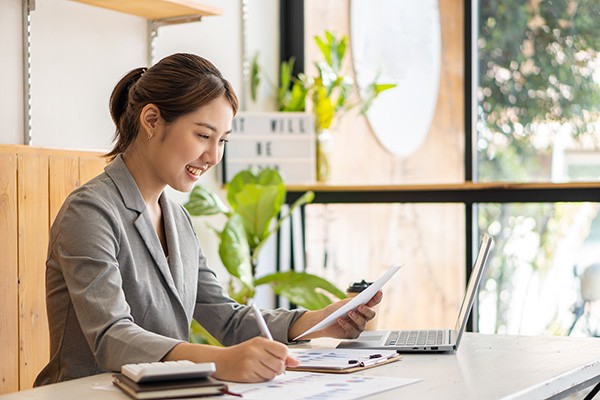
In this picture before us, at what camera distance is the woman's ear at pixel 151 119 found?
7.09 feet

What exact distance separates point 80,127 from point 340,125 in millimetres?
1599

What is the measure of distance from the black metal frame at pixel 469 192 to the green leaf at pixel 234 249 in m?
0.52

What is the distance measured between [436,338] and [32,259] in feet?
4.07

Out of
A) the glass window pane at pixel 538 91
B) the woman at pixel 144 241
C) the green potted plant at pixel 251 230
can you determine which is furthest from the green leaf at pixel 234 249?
the woman at pixel 144 241

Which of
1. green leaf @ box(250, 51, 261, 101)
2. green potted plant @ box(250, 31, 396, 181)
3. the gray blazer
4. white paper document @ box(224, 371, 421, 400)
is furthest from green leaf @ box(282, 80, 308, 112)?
white paper document @ box(224, 371, 421, 400)

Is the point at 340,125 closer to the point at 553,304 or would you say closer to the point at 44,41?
the point at 553,304

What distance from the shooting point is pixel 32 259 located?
9.39 ft

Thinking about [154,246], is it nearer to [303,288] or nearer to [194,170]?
[194,170]

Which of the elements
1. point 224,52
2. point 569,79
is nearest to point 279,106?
point 224,52

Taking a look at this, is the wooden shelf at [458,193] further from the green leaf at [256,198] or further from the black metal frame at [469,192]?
the green leaf at [256,198]

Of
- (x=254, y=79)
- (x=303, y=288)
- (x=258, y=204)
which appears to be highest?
(x=254, y=79)

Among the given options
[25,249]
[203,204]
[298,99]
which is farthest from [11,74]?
[298,99]

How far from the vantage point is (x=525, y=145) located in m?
4.20

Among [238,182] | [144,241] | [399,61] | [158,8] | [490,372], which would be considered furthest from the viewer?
[399,61]
